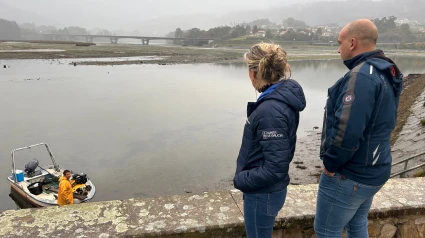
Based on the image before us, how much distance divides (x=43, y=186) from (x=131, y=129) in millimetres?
6989

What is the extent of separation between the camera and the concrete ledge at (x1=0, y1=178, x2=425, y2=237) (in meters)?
2.36

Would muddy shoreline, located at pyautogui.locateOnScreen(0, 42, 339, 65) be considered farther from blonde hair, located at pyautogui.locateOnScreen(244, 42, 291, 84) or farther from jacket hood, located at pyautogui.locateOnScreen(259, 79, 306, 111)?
jacket hood, located at pyautogui.locateOnScreen(259, 79, 306, 111)

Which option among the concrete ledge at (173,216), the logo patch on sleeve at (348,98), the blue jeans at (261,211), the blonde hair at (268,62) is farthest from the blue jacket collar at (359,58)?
the concrete ledge at (173,216)

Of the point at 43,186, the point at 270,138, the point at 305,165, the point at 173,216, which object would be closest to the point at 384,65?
the point at 270,138

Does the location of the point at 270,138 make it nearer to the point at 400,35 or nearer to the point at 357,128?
the point at 357,128

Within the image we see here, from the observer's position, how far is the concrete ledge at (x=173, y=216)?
7.75 feet

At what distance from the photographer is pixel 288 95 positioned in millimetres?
1917

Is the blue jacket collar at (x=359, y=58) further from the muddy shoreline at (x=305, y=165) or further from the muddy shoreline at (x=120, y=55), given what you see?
the muddy shoreline at (x=120, y=55)

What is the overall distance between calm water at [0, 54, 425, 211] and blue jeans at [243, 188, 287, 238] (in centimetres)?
771

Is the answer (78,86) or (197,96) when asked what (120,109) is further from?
(78,86)

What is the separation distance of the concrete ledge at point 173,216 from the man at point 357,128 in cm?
60

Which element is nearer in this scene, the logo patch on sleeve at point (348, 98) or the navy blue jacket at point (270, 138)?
the logo patch on sleeve at point (348, 98)

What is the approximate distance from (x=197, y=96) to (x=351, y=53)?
76.0ft

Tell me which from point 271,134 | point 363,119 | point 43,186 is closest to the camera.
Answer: point 363,119
